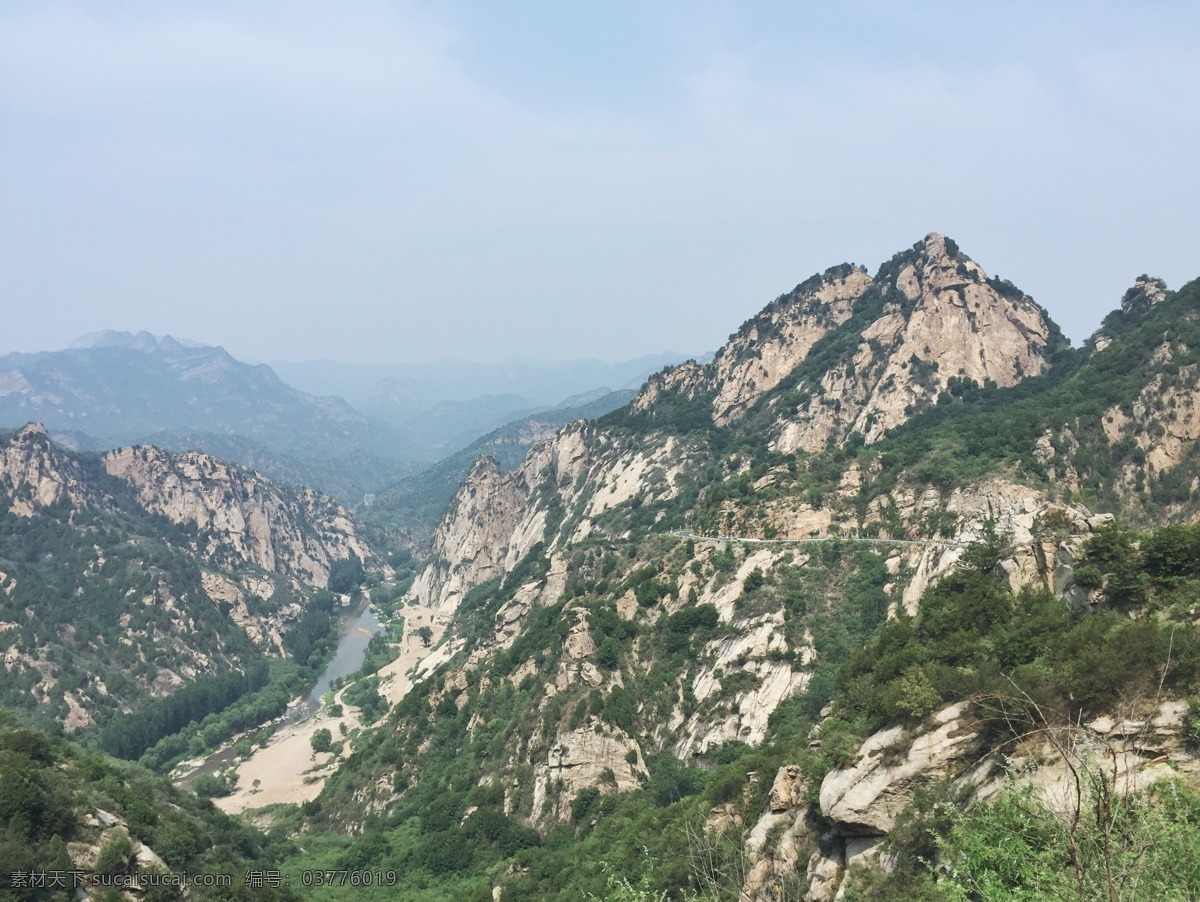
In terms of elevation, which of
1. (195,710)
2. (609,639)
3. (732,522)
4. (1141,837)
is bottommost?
(195,710)

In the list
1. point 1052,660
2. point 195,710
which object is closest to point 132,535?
point 195,710

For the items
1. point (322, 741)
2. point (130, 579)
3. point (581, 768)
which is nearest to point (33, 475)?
point (130, 579)

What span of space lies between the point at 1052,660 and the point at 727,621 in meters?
39.7

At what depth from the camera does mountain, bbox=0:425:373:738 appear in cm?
10619

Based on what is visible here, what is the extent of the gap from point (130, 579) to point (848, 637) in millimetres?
132356

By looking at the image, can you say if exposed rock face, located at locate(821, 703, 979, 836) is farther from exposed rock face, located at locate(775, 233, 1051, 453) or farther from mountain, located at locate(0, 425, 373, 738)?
mountain, located at locate(0, 425, 373, 738)

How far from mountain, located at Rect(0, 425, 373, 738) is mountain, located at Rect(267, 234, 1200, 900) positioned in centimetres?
4221

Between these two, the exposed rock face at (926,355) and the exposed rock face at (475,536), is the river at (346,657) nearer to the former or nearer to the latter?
the exposed rock face at (475,536)

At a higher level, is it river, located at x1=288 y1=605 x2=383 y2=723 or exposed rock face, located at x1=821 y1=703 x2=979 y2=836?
exposed rock face, located at x1=821 y1=703 x2=979 y2=836

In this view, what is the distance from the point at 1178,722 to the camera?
51.4 feet

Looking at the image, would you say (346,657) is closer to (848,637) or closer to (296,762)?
(296,762)

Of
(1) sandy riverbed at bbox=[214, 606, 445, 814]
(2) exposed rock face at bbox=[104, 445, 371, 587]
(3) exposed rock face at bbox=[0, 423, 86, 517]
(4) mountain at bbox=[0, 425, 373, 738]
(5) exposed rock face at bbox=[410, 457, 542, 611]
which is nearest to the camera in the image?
(1) sandy riverbed at bbox=[214, 606, 445, 814]

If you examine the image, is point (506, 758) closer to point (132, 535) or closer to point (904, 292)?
point (904, 292)

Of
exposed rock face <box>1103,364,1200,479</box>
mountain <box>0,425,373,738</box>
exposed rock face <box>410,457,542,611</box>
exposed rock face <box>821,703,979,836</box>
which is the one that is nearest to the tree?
mountain <box>0,425,373,738</box>
